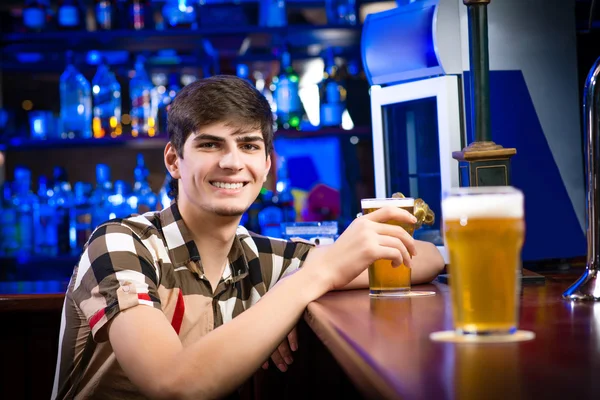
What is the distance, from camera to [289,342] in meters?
1.40

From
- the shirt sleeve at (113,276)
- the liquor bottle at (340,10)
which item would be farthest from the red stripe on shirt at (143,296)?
the liquor bottle at (340,10)

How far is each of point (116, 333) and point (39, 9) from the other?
2.72m

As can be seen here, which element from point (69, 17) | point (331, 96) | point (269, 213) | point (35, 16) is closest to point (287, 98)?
point (331, 96)

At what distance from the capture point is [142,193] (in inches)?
140

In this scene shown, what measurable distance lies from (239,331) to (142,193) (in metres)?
2.56

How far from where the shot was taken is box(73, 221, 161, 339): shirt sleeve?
49.0 inches

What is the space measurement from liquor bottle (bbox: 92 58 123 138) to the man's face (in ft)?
6.45

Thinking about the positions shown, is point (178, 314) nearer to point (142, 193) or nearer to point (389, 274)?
point (389, 274)

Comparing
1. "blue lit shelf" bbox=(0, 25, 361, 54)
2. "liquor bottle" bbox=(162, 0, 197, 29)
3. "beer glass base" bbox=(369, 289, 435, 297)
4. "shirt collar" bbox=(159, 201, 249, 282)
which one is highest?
"liquor bottle" bbox=(162, 0, 197, 29)

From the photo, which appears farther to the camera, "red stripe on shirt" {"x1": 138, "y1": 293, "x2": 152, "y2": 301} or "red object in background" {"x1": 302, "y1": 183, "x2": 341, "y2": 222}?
"red object in background" {"x1": 302, "y1": 183, "x2": 341, "y2": 222}

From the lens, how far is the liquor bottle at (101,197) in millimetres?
3471

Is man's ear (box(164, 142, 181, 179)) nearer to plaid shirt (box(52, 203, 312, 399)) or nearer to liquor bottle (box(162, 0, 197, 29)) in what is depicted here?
plaid shirt (box(52, 203, 312, 399))

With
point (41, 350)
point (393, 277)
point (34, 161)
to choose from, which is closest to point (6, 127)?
point (34, 161)

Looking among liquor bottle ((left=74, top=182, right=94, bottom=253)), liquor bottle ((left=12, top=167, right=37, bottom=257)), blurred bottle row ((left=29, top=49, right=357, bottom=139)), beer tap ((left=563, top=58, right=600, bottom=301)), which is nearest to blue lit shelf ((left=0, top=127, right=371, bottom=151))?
blurred bottle row ((left=29, top=49, right=357, bottom=139))
